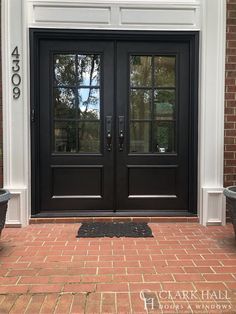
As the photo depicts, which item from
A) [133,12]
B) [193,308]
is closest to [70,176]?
[133,12]

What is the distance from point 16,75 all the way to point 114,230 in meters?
2.07

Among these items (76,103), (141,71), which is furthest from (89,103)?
(141,71)

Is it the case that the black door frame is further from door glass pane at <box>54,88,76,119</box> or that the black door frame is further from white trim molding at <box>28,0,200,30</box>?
door glass pane at <box>54,88,76,119</box>

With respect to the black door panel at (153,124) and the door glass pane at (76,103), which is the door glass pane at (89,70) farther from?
the black door panel at (153,124)

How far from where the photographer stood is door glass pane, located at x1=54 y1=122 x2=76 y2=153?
14.3 ft

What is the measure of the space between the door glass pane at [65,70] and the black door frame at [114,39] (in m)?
0.22

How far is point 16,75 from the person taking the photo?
4.03 metres

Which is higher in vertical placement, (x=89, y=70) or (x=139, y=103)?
(x=89, y=70)

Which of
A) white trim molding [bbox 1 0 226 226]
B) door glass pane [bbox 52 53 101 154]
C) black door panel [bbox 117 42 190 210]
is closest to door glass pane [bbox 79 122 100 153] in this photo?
door glass pane [bbox 52 53 101 154]

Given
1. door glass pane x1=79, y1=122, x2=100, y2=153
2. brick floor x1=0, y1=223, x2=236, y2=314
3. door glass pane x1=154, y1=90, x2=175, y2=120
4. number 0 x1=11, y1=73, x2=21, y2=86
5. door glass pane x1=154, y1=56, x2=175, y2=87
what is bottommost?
brick floor x1=0, y1=223, x2=236, y2=314

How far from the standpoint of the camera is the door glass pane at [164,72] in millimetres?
4359

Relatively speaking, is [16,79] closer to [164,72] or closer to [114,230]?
[164,72]

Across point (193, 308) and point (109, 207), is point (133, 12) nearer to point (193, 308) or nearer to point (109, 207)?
point (109, 207)

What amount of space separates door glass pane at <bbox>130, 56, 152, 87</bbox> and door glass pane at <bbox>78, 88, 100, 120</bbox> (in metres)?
0.47
